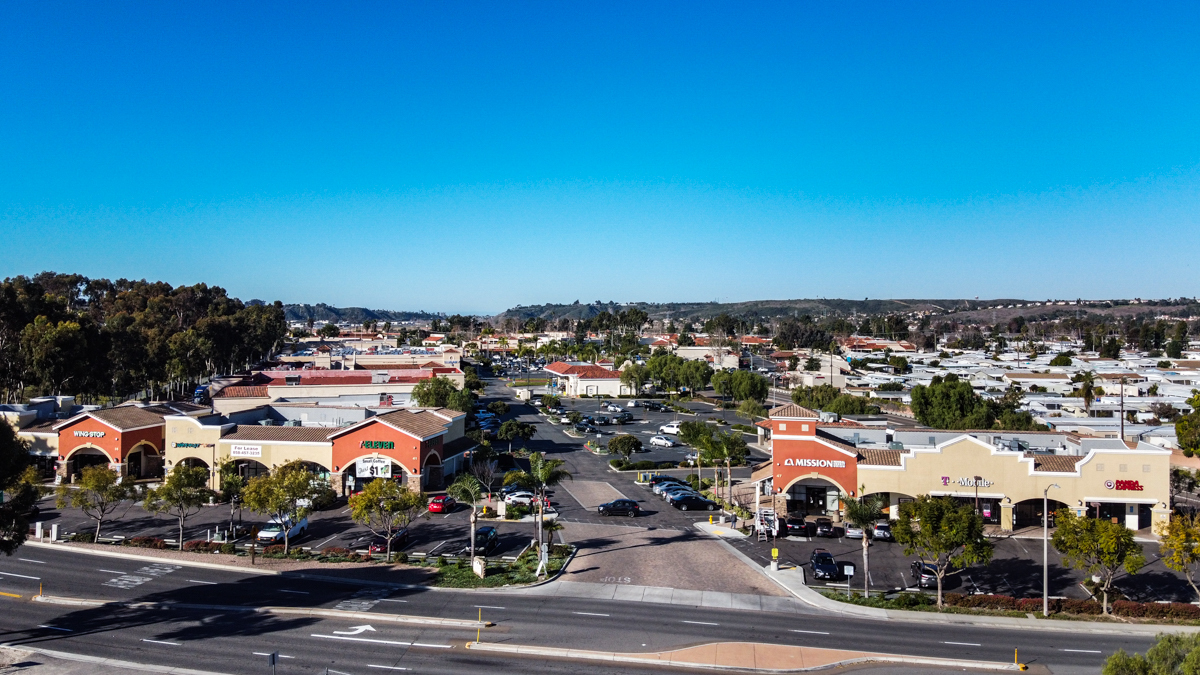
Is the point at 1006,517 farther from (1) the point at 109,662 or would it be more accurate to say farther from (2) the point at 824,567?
(1) the point at 109,662

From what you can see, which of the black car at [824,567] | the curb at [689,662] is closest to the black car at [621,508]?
the black car at [824,567]

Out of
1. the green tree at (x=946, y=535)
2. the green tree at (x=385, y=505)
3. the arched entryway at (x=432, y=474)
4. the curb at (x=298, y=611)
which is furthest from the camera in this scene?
the arched entryway at (x=432, y=474)

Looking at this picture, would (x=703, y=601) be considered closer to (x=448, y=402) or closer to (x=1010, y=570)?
(x=1010, y=570)

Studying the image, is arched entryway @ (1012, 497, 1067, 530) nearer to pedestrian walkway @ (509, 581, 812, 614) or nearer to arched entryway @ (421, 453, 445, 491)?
pedestrian walkway @ (509, 581, 812, 614)

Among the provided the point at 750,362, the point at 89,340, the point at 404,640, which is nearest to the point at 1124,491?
the point at 404,640

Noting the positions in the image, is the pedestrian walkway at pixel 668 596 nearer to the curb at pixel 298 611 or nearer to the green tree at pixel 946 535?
the curb at pixel 298 611
